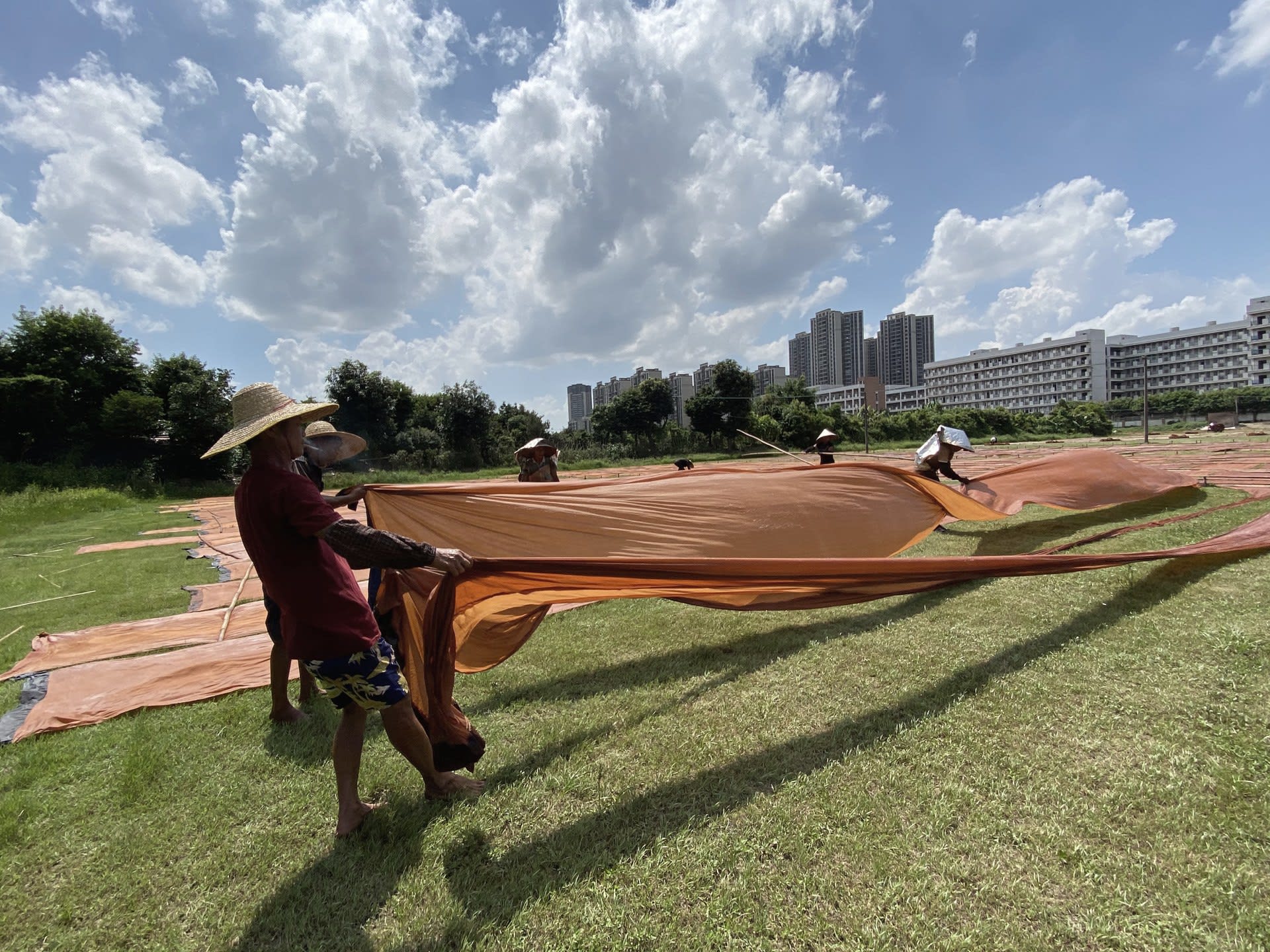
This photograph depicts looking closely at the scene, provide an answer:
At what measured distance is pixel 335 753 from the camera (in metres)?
2.08

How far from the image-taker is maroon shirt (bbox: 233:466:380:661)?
6.11 feet

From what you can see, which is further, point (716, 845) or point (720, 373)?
point (720, 373)

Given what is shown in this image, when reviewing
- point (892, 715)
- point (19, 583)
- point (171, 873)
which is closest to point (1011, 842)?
point (892, 715)

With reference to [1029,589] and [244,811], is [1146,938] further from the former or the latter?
[1029,589]

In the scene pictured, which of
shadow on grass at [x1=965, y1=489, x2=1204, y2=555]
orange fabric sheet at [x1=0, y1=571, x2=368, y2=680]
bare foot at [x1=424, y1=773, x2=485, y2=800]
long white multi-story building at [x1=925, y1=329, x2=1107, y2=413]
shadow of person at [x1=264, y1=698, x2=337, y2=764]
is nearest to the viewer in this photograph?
bare foot at [x1=424, y1=773, x2=485, y2=800]

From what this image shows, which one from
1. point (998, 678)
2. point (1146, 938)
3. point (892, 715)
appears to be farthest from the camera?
point (998, 678)

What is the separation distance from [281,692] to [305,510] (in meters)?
1.68

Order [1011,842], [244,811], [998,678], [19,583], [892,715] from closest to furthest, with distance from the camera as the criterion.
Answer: [1011,842]
[244,811]
[892,715]
[998,678]
[19,583]

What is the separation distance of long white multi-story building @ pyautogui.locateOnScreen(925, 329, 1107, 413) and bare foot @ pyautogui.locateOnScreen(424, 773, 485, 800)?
93.5 meters

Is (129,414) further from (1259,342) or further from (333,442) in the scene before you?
(1259,342)

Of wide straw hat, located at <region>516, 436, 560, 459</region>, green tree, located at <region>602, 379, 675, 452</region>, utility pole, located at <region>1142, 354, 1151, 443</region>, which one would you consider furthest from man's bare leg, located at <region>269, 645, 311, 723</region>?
green tree, located at <region>602, 379, 675, 452</region>

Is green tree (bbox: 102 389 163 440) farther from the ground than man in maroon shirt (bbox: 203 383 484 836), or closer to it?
farther from the ground

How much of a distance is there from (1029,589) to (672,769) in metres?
3.51

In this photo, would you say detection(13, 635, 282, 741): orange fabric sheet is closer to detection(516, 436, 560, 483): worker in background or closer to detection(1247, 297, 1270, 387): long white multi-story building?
detection(516, 436, 560, 483): worker in background
